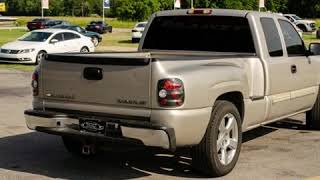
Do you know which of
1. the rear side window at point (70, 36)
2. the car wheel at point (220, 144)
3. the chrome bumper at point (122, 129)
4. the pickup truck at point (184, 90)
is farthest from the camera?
the rear side window at point (70, 36)

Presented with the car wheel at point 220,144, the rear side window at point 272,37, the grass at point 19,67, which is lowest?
the grass at point 19,67

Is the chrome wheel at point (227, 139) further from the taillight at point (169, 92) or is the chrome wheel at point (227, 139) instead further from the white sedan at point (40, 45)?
the white sedan at point (40, 45)

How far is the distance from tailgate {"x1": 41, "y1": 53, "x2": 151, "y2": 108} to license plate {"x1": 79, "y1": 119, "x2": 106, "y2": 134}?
0.20m

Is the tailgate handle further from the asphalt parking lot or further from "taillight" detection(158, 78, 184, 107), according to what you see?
the asphalt parking lot

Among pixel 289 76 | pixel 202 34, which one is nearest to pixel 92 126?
pixel 202 34

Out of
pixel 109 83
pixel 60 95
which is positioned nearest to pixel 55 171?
pixel 60 95

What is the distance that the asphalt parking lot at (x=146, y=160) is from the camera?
6645 millimetres

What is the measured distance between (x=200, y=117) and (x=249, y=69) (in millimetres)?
1219

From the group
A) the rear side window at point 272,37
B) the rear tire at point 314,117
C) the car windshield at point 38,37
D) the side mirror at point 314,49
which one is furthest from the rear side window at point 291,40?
the car windshield at point 38,37

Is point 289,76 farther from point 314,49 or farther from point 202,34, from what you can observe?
point 202,34

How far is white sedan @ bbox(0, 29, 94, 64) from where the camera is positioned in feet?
77.0

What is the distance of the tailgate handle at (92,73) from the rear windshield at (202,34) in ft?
6.92

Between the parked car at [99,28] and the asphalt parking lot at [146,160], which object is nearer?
the asphalt parking lot at [146,160]

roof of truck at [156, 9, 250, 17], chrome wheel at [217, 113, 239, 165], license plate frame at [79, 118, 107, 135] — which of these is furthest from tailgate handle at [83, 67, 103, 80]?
roof of truck at [156, 9, 250, 17]
